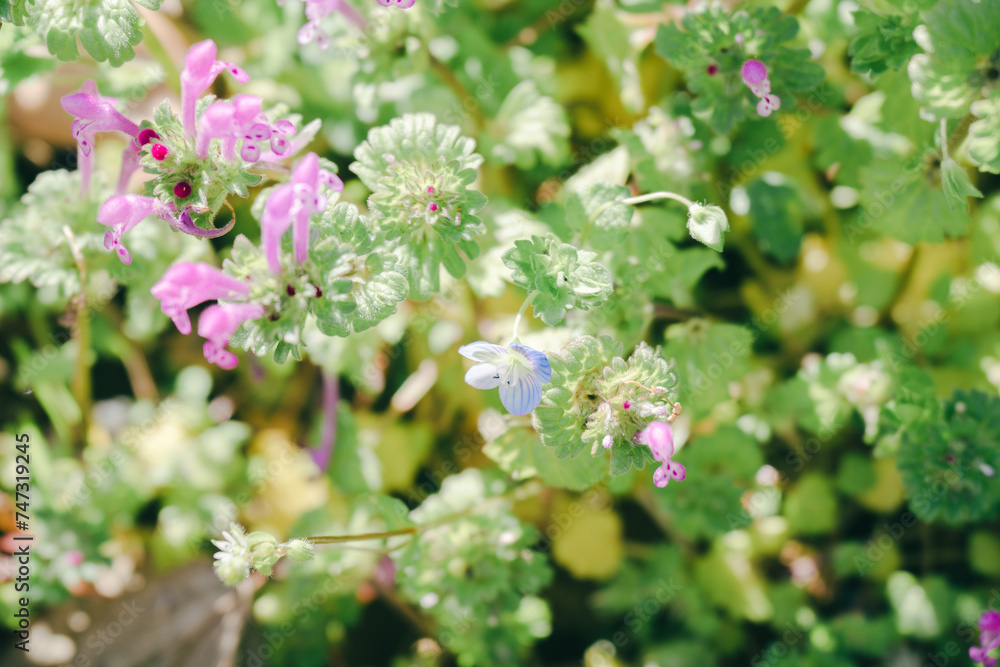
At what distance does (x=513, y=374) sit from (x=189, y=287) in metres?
0.83

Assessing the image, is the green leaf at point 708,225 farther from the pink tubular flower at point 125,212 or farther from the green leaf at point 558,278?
the pink tubular flower at point 125,212

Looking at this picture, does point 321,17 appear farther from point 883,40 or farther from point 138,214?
point 883,40

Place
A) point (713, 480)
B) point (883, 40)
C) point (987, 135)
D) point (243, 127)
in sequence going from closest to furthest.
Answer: point (243, 127) → point (987, 135) → point (883, 40) → point (713, 480)

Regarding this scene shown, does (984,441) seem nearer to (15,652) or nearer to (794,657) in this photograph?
(794,657)

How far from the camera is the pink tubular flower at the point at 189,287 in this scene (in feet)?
5.58

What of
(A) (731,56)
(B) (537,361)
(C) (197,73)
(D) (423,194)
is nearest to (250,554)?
(B) (537,361)

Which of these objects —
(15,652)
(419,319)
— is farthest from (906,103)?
(15,652)

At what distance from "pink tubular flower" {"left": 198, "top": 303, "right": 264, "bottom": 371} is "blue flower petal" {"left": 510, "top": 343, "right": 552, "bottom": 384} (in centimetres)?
67

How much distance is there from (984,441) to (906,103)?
4.03 feet

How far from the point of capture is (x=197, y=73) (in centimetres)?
187

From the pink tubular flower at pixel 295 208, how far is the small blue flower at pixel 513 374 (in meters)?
0.51

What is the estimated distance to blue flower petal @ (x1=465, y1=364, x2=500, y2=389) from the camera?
5.93 ft

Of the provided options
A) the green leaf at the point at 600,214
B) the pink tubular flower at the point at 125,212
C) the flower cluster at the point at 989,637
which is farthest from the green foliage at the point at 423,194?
the flower cluster at the point at 989,637

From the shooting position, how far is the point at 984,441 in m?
2.47
